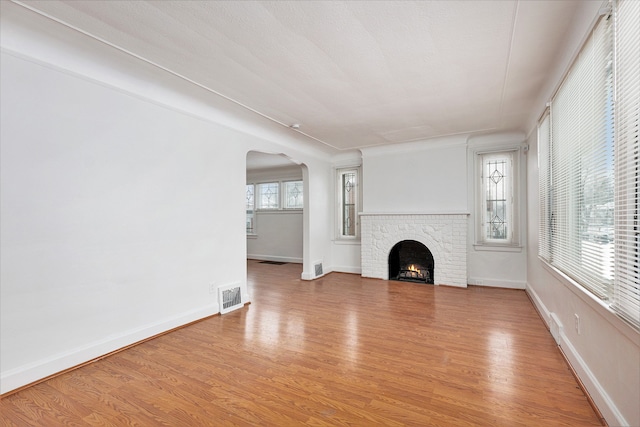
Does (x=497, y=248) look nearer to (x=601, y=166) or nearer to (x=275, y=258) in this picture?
(x=601, y=166)

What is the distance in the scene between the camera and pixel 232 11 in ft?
6.49

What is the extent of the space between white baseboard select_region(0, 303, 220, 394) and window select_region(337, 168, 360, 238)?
3867 millimetres

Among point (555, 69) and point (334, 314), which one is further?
point (334, 314)

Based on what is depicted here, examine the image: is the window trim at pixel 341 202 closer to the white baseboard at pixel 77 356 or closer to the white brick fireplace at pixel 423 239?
the white brick fireplace at pixel 423 239

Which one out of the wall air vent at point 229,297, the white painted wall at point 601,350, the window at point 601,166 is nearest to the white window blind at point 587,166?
the window at point 601,166

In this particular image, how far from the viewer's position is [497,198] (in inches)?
211

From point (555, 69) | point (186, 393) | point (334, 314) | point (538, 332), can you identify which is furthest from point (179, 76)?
point (538, 332)

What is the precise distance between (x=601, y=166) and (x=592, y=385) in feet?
4.55

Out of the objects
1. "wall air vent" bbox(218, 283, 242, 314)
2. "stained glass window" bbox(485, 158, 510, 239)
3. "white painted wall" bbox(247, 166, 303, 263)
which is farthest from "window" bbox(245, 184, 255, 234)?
"stained glass window" bbox(485, 158, 510, 239)

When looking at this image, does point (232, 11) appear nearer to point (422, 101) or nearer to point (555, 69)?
point (422, 101)

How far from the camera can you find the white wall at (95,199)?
222cm

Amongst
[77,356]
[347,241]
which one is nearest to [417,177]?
[347,241]

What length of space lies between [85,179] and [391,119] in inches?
138

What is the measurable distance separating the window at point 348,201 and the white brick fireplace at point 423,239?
0.51m
